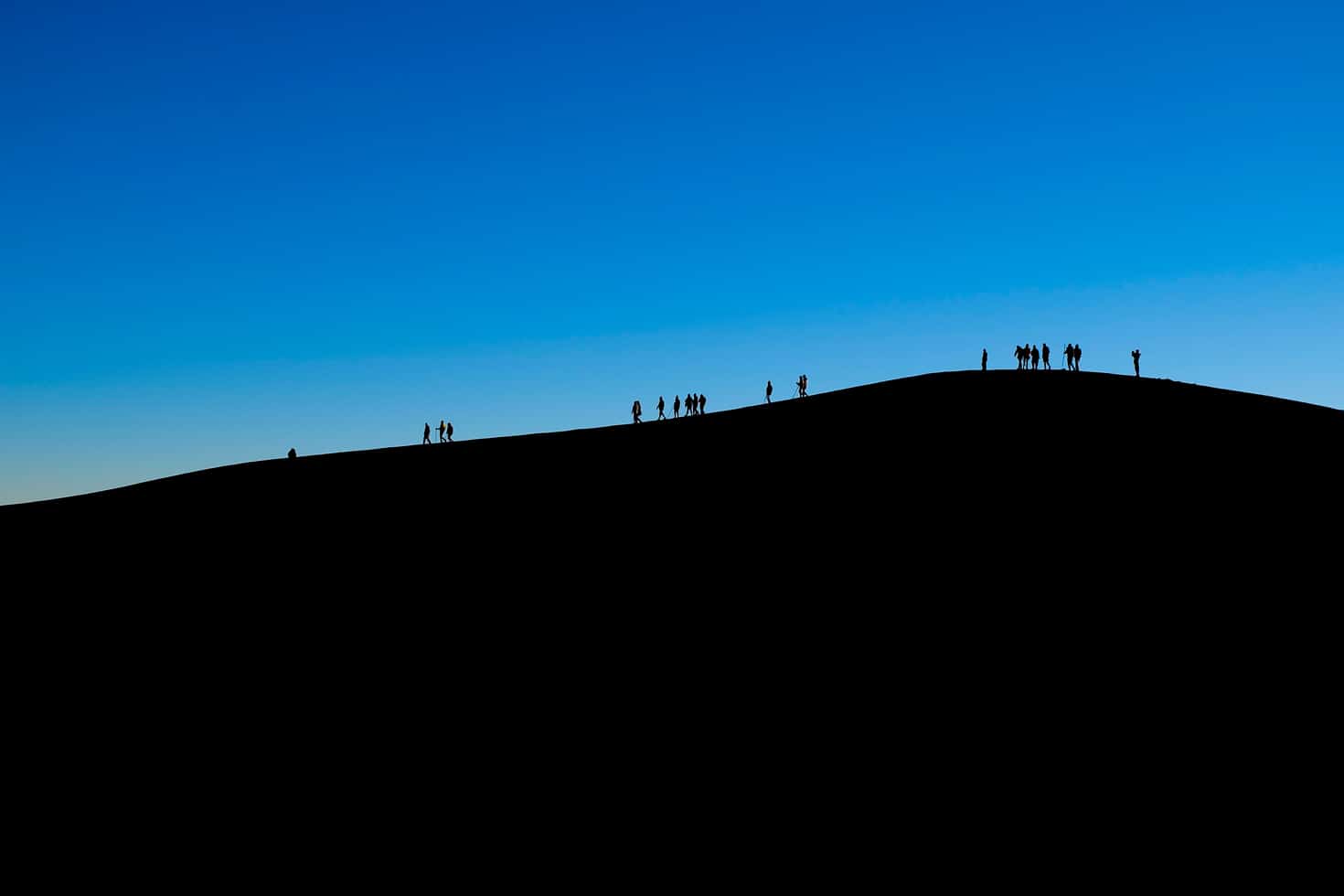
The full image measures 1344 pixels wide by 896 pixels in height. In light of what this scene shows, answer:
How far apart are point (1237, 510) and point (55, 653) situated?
92.1 ft

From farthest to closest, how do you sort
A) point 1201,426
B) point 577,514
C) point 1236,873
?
point 1201,426
point 577,514
point 1236,873

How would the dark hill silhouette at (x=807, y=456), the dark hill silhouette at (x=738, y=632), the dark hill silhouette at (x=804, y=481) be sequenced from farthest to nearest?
the dark hill silhouette at (x=807, y=456), the dark hill silhouette at (x=804, y=481), the dark hill silhouette at (x=738, y=632)

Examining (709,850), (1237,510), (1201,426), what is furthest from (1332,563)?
(709,850)

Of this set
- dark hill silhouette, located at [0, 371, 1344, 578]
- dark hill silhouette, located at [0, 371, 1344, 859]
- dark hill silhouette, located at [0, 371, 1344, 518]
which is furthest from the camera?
dark hill silhouette, located at [0, 371, 1344, 518]

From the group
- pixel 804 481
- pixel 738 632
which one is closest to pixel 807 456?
pixel 804 481

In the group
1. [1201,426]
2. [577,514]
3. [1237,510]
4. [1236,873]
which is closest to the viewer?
[1236,873]

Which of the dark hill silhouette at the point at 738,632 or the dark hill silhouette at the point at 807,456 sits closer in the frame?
the dark hill silhouette at the point at 738,632

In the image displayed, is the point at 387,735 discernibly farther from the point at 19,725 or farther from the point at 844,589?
the point at 844,589

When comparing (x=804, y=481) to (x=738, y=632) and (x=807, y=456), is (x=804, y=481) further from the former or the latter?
(x=738, y=632)

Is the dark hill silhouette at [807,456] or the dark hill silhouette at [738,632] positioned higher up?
the dark hill silhouette at [807,456]

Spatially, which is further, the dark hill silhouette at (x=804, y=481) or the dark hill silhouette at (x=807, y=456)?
the dark hill silhouette at (x=807, y=456)

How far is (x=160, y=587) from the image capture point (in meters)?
23.7

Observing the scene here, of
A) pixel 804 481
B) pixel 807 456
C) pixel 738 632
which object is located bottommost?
pixel 738 632

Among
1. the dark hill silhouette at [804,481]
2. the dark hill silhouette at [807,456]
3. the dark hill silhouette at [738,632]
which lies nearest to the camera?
the dark hill silhouette at [738,632]
